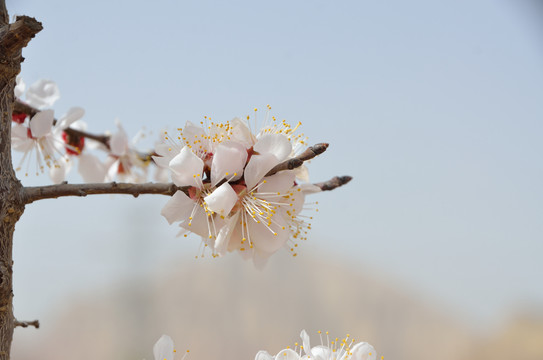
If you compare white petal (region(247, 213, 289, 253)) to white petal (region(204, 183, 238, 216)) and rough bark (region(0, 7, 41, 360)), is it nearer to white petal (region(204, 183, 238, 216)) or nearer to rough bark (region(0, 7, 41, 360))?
white petal (region(204, 183, 238, 216))

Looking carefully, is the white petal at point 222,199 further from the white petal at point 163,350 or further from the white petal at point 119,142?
the white petal at point 119,142

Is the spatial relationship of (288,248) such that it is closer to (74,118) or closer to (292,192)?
Answer: (292,192)

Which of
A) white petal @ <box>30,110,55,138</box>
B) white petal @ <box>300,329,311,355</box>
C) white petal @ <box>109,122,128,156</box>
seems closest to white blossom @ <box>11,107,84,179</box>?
white petal @ <box>30,110,55,138</box>

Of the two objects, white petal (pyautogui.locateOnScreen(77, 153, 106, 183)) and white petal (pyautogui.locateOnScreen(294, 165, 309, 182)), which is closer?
white petal (pyautogui.locateOnScreen(294, 165, 309, 182))

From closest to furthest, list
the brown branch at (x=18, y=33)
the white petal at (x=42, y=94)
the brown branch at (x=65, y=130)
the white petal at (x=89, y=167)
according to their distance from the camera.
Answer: the brown branch at (x=18, y=33) < the brown branch at (x=65, y=130) < the white petal at (x=42, y=94) < the white petal at (x=89, y=167)

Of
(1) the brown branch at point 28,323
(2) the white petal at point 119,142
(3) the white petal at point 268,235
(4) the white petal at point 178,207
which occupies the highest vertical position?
(2) the white petal at point 119,142

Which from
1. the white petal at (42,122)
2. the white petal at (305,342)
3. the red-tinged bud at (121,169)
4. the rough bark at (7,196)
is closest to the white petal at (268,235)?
the white petal at (305,342)

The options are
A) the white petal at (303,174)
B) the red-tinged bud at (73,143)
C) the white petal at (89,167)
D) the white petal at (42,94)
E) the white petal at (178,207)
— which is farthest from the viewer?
the white petal at (89,167)

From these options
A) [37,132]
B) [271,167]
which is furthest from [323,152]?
[37,132]
